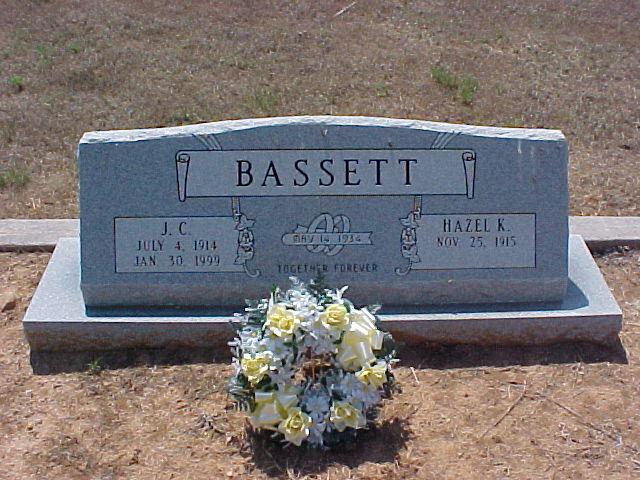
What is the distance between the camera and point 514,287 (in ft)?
15.1

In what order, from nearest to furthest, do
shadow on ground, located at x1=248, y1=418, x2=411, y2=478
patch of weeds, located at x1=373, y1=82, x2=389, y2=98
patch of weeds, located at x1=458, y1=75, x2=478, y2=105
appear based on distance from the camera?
shadow on ground, located at x1=248, y1=418, x2=411, y2=478 < patch of weeds, located at x1=458, y1=75, x2=478, y2=105 < patch of weeds, located at x1=373, y1=82, x2=389, y2=98

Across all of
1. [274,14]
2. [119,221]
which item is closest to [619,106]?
[274,14]

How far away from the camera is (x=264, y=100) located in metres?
8.23

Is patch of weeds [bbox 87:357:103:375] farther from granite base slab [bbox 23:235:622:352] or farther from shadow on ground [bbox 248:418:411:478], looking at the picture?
shadow on ground [bbox 248:418:411:478]

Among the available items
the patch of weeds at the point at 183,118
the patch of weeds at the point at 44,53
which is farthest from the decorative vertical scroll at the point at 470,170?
the patch of weeds at the point at 44,53

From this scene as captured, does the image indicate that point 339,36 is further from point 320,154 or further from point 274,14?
point 320,154

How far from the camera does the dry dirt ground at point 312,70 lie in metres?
7.49

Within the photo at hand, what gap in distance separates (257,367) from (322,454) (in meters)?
0.47

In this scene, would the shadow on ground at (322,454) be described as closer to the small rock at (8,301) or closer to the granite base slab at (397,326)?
the granite base slab at (397,326)

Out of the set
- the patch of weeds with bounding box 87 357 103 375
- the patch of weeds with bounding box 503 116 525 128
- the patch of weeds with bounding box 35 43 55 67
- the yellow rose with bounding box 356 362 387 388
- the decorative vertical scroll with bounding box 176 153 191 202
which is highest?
the patch of weeds with bounding box 35 43 55 67

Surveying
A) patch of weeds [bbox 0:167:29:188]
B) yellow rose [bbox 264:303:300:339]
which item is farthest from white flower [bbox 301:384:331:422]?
patch of weeds [bbox 0:167:29:188]

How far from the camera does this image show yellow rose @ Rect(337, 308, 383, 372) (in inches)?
144

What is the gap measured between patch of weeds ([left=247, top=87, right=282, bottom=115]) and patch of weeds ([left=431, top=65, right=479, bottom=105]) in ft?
4.86

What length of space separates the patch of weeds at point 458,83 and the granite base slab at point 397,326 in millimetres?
4056
